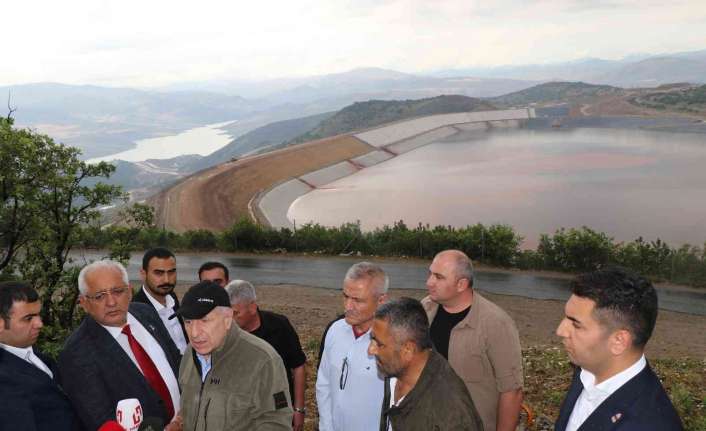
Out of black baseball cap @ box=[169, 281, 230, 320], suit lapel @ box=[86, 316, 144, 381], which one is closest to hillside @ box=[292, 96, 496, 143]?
suit lapel @ box=[86, 316, 144, 381]

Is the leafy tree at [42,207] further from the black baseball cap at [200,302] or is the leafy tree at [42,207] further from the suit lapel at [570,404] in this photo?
the suit lapel at [570,404]

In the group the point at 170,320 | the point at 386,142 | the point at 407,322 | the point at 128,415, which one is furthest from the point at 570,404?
the point at 386,142

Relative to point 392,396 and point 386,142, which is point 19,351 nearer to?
point 392,396

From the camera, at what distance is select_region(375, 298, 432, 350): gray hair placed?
347cm

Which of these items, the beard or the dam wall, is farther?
the dam wall

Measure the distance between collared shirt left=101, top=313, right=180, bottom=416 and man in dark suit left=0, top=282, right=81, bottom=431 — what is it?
19.8 inches

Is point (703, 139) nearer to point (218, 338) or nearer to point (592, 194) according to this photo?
point (592, 194)

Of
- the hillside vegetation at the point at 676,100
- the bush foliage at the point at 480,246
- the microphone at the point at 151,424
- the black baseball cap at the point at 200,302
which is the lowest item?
the bush foliage at the point at 480,246

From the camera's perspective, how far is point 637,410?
9.43 ft

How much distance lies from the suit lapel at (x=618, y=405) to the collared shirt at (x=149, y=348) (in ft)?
10.3

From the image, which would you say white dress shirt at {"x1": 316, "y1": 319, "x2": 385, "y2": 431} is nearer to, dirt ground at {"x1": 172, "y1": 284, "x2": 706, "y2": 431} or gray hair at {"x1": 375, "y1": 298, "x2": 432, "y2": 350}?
gray hair at {"x1": 375, "y1": 298, "x2": 432, "y2": 350}

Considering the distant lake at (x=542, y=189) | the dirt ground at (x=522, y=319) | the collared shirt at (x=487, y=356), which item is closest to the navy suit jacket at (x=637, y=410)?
the collared shirt at (x=487, y=356)

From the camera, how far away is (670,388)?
902 cm

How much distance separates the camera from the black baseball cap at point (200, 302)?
3777mm
